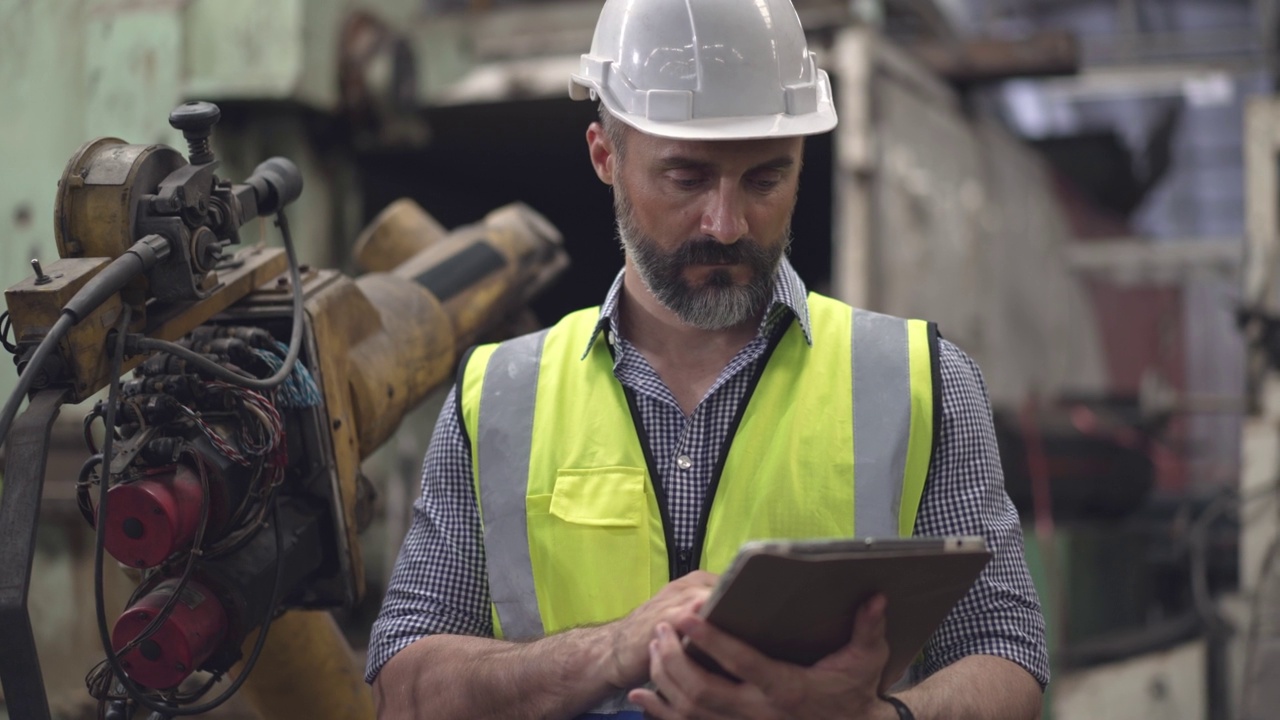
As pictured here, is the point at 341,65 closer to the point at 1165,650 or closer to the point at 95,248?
the point at 95,248

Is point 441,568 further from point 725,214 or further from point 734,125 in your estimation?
point 734,125

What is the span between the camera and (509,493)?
78.8 inches

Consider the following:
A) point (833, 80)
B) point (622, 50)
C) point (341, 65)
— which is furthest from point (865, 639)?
point (833, 80)

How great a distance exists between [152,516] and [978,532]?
1.17 metres

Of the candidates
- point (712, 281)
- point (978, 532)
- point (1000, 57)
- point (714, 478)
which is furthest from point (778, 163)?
point (1000, 57)

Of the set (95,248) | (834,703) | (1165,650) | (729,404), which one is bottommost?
(1165,650)

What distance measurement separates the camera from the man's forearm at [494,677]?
1.76 meters

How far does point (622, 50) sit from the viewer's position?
2.14 m

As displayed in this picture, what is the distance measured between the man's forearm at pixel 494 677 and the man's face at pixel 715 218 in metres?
0.54

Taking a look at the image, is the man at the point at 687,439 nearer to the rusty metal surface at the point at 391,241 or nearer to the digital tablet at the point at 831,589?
the digital tablet at the point at 831,589

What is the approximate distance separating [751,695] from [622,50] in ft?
3.48

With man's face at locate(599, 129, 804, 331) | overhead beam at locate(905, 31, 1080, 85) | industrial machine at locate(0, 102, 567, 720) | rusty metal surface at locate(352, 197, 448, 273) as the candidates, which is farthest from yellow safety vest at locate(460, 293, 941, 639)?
overhead beam at locate(905, 31, 1080, 85)

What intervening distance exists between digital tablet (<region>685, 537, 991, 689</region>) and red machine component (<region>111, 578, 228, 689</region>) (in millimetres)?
813

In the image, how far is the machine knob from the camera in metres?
2.00
